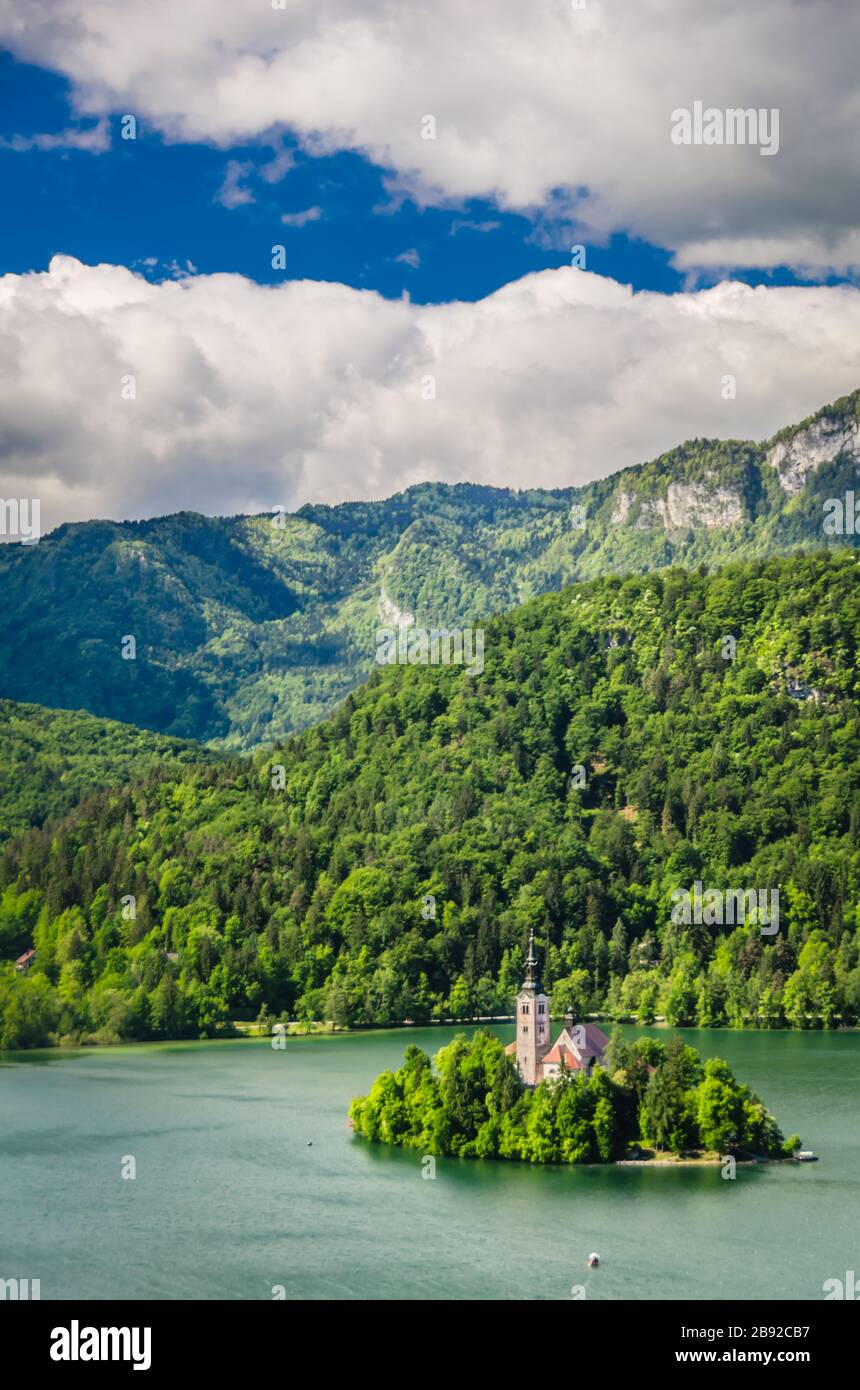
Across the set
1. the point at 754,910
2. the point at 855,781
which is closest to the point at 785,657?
the point at 855,781

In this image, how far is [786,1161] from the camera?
73.9 metres

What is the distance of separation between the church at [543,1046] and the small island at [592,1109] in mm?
94

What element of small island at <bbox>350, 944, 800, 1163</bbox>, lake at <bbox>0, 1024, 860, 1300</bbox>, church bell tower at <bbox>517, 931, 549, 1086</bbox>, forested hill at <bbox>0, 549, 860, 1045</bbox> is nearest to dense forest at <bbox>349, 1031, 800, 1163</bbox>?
small island at <bbox>350, 944, 800, 1163</bbox>

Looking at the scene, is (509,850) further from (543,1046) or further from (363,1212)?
(363,1212)

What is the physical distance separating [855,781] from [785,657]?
2201cm

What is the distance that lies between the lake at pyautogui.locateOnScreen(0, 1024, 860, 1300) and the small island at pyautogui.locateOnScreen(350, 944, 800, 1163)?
1.10 m

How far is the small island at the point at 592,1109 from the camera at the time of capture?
7300cm

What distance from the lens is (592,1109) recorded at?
241 feet

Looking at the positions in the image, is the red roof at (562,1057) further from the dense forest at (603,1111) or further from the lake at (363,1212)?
the lake at (363,1212)

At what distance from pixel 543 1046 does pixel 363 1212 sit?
14.1m

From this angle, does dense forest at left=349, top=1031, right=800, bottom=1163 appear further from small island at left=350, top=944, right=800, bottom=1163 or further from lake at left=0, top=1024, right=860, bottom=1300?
lake at left=0, top=1024, right=860, bottom=1300

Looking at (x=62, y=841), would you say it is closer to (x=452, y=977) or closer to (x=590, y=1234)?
(x=452, y=977)

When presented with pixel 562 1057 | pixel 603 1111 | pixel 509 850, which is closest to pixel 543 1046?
pixel 562 1057

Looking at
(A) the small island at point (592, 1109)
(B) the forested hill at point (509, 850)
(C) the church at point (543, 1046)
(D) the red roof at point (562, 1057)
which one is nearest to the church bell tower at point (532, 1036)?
(C) the church at point (543, 1046)
